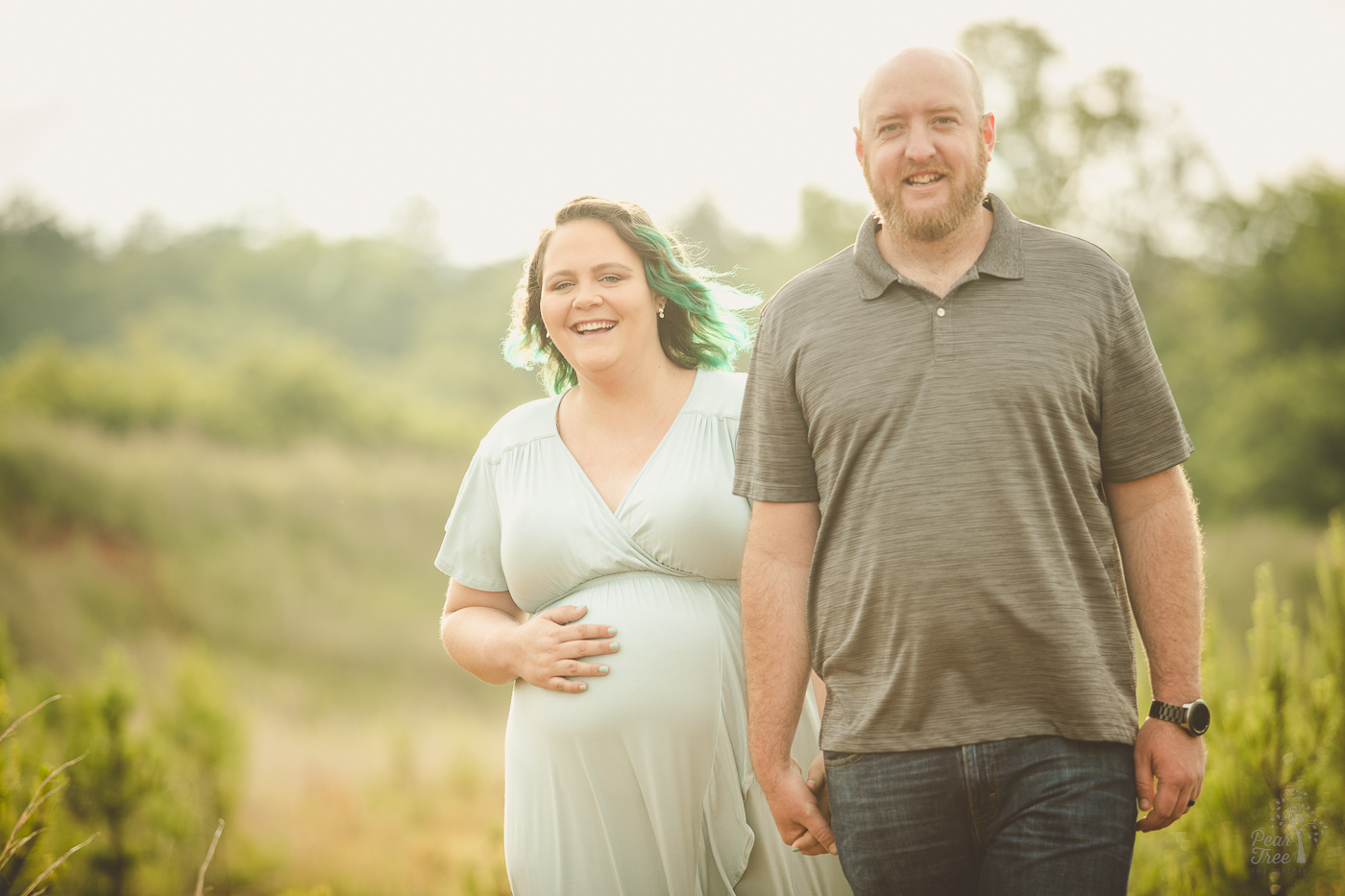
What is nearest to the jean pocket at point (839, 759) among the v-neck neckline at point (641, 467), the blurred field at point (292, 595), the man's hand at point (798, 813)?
the man's hand at point (798, 813)

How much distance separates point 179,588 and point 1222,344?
1918 centimetres

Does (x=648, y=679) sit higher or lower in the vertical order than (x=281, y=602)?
higher

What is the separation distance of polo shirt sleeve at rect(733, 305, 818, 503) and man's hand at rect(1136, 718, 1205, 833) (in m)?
0.80

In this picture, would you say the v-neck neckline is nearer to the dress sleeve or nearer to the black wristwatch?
the dress sleeve

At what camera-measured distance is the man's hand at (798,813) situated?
2145mm

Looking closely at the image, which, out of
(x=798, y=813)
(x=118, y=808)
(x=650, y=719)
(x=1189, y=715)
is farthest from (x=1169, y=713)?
(x=118, y=808)

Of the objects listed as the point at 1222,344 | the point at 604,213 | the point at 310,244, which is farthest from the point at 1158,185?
the point at 310,244

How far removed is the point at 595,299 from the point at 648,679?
102 cm

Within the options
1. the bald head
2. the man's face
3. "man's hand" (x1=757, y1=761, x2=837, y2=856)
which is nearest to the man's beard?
the man's face

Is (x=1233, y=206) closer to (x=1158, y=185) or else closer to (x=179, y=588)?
(x=1158, y=185)

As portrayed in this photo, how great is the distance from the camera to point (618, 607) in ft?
8.55

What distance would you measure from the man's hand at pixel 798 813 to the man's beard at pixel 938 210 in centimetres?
117

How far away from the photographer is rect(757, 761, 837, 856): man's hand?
7.04ft

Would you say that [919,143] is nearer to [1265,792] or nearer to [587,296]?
[587,296]
